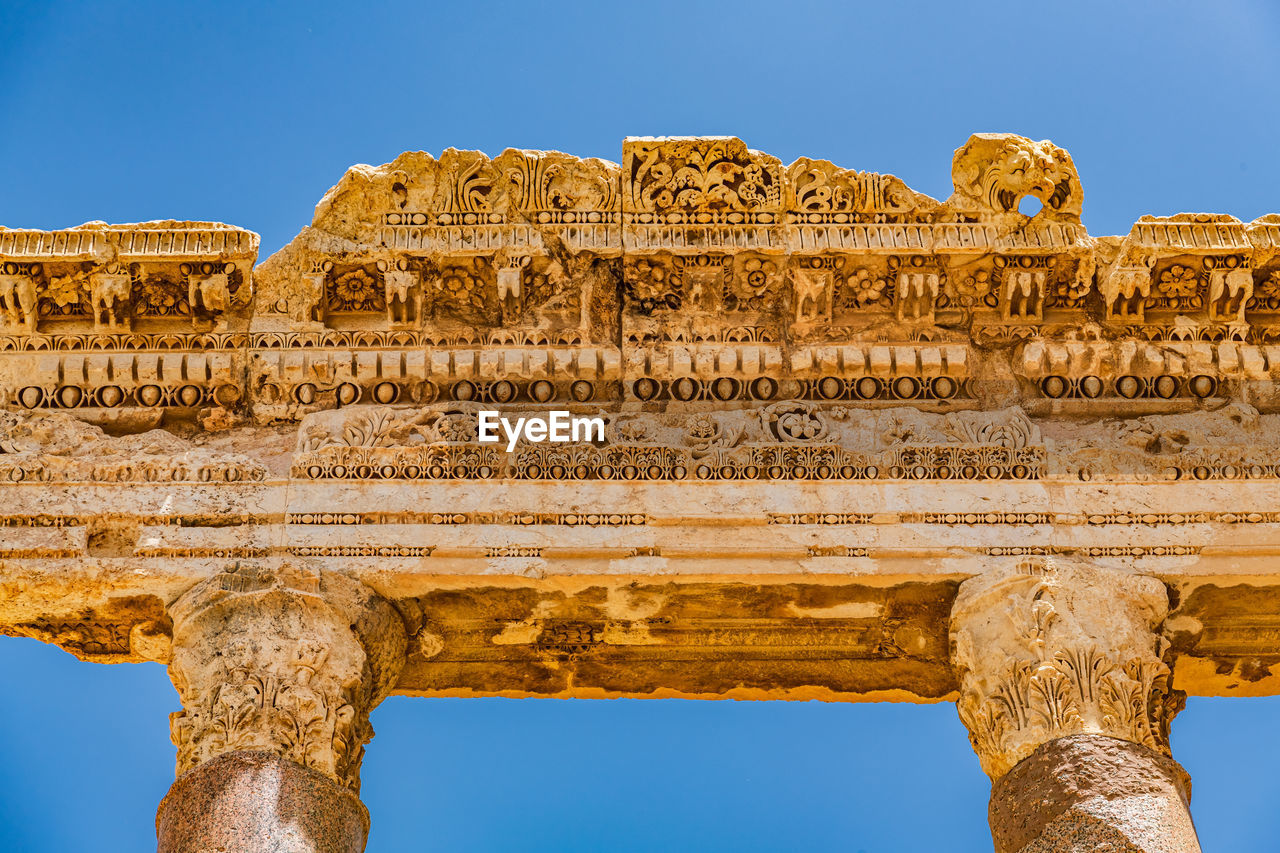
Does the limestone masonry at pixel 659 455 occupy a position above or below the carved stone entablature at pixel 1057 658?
above

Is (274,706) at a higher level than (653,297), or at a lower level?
lower

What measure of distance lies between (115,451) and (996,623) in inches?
169

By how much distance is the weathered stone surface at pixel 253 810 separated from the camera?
21.2ft

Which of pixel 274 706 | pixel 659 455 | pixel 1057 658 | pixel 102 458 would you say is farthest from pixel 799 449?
pixel 102 458

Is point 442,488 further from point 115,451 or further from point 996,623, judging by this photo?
point 996,623

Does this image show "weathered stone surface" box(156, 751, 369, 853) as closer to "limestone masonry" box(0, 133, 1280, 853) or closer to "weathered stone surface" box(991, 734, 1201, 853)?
"limestone masonry" box(0, 133, 1280, 853)

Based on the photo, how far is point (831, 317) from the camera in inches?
333

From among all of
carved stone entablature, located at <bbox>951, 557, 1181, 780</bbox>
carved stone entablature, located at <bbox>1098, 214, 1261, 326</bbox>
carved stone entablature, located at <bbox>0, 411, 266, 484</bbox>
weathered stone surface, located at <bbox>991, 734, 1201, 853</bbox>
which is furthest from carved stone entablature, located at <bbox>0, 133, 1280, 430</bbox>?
weathered stone surface, located at <bbox>991, 734, 1201, 853</bbox>

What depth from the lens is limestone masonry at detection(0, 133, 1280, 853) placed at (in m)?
7.26

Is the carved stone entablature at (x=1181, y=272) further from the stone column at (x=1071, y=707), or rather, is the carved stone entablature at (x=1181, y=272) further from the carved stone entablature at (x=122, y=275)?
the carved stone entablature at (x=122, y=275)

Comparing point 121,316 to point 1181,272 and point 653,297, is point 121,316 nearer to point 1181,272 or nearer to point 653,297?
point 653,297

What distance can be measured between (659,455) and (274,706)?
2188 mm

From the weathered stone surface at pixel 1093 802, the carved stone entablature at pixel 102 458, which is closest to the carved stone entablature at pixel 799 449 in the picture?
the carved stone entablature at pixel 102 458

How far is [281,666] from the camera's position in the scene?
7.06 m
